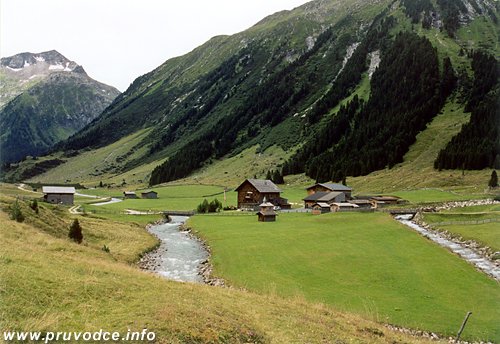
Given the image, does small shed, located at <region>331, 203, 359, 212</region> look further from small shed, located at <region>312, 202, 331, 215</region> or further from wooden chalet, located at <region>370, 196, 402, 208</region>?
wooden chalet, located at <region>370, 196, 402, 208</region>

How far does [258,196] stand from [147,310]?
305 ft

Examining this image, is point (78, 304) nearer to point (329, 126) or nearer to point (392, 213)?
point (392, 213)

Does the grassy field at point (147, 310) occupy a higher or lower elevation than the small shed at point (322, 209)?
higher

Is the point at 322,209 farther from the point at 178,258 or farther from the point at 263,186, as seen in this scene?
the point at 178,258

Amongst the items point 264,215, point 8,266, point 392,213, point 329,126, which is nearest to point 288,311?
point 8,266

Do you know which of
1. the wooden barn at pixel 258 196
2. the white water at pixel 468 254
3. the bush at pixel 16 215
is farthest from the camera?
the wooden barn at pixel 258 196

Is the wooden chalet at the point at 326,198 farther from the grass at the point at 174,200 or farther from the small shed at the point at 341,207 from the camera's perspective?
the grass at the point at 174,200

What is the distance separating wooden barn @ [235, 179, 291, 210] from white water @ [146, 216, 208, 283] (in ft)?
112

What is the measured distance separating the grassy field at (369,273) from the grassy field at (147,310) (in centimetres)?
536

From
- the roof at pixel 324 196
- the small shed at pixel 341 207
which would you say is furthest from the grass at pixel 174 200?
the small shed at pixel 341 207

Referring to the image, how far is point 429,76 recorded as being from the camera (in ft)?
591

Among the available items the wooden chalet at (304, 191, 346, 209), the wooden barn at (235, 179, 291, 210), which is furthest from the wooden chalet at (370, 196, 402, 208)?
the wooden barn at (235, 179, 291, 210)

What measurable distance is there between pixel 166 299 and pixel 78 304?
14.2 ft

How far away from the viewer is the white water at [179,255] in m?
43.7
